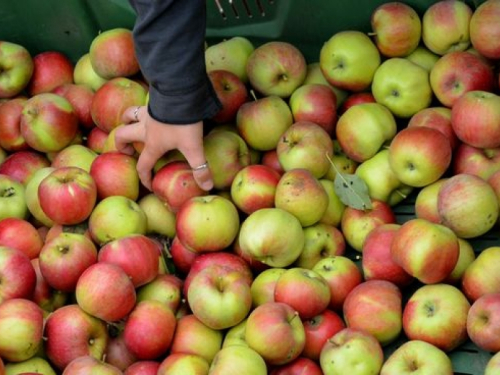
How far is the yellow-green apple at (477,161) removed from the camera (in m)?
2.38

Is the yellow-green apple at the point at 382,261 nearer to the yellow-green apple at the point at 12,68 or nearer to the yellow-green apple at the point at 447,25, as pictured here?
the yellow-green apple at the point at 447,25

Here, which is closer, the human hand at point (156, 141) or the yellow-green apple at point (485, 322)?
the yellow-green apple at point (485, 322)

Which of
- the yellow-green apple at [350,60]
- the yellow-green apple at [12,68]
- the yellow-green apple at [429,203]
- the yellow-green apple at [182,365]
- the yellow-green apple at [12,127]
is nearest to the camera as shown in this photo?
the yellow-green apple at [182,365]

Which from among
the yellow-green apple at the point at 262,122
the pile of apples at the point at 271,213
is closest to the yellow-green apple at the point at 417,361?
the pile of apples at the point at 271,213

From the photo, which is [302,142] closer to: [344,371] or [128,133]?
[128,133]

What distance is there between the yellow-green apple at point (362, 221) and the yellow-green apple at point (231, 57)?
638mm

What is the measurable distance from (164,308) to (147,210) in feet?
1.45

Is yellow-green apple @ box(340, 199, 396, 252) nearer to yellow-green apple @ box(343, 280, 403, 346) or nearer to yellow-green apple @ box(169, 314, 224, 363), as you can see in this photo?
yellow-green apple @ box(343, 280, 403, 346)

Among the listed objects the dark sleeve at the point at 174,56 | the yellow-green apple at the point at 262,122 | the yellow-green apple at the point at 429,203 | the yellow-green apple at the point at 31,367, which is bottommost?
the yellow-green apple at the point at 31,367

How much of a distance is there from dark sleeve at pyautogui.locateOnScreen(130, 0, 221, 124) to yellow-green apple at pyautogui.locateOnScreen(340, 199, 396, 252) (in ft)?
1.65

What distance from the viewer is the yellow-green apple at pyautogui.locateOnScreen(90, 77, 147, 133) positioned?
268 cm

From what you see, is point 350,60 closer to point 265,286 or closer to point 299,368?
point 265,286

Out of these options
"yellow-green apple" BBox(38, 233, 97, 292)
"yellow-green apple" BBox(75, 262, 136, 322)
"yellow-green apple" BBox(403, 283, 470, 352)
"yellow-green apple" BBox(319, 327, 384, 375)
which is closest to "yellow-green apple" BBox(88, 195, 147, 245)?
"yellow-green apple" BBox(38, 233, 97, 292)

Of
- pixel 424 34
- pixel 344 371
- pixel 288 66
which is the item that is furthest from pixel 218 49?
pixel 344 371
